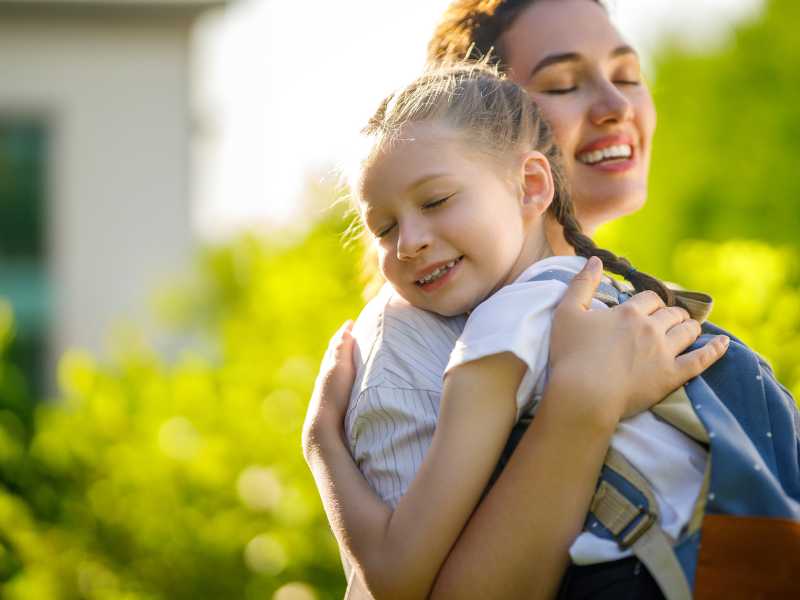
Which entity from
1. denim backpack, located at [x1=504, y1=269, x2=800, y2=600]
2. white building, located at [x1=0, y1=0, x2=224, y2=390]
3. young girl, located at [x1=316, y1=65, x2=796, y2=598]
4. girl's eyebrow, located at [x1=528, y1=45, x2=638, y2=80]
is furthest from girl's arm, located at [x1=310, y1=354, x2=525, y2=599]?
white building, located at [x1=0, y1=0, x2=224, y2=390]

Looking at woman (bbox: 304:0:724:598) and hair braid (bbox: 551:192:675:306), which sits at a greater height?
hair braid (bbox: 551:192:675:306)

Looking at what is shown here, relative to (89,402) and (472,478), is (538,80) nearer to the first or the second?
(472,478)

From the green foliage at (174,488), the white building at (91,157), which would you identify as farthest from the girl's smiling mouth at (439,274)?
the white building at (91,157)

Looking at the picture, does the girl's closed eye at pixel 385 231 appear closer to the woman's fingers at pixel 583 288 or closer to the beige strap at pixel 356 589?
the woman's fingers at pixel 583 288

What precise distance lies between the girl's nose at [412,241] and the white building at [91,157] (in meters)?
13.9

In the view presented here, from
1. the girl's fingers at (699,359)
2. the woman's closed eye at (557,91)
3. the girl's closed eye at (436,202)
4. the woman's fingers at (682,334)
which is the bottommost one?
the girl's fingers at (699,359)

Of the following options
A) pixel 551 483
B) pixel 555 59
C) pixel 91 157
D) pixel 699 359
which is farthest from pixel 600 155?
pixel 91 157

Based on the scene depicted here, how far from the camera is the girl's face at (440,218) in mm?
2033

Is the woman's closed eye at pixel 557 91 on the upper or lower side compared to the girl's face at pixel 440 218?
upper

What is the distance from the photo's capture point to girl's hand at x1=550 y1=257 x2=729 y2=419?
1.81m

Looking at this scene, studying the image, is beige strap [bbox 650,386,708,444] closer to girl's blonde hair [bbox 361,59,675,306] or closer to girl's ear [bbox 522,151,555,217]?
girl's blonde hair [bbox 361,59,675,306]

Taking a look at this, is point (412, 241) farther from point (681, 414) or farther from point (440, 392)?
point (681, 414)

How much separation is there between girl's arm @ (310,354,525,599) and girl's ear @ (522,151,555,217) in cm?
46

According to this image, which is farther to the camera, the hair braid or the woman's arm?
the hair braid
